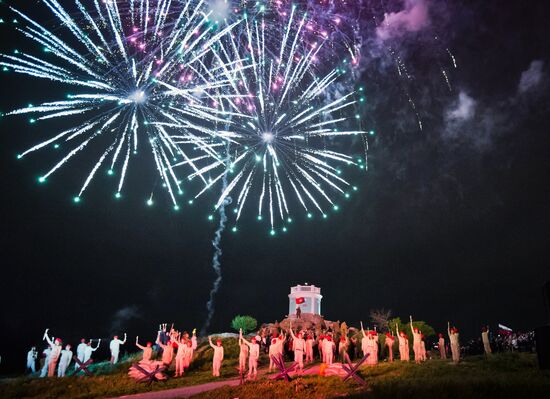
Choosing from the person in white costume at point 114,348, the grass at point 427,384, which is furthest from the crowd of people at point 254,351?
the grass at point 427,384

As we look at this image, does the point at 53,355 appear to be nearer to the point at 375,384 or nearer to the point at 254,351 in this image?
the point at 254,351

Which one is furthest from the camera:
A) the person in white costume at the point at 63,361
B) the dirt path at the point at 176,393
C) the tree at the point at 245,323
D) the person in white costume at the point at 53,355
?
the tree at the point at 245,323

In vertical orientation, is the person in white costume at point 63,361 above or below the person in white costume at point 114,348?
below

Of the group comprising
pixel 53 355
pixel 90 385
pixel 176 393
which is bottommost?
pixel 176 393

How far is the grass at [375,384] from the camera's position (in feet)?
44.2

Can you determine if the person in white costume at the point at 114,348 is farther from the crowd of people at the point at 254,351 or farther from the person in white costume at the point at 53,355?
the person in white costume at the point at 53,355

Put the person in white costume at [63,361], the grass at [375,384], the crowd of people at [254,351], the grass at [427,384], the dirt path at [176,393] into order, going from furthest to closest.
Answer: the person in white costume at [63,361], the crowd of people at [254,351], the dirt path at [176,393], the grass at [375,384], the grass at [427,384]

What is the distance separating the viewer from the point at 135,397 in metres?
17.8

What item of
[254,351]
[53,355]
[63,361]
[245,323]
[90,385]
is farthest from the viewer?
[245,323]

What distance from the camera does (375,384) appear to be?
51.3 ft

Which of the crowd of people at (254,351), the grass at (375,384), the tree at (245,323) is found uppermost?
the tree at (245,323)

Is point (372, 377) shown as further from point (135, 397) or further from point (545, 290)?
point (135, 397)

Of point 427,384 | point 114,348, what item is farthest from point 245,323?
point 427,384

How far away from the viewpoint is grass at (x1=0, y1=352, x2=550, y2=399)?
1347 centimetres
